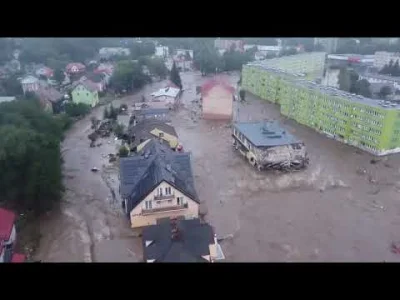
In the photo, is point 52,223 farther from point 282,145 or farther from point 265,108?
point 265,108

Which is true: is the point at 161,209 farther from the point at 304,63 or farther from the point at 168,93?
the point at 304,63

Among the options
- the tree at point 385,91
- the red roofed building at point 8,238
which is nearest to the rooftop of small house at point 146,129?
the red roofed building at point 8,238

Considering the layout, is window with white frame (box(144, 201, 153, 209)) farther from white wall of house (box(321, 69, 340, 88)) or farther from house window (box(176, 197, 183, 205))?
white wall of house (box(321, 69, 340, 88))

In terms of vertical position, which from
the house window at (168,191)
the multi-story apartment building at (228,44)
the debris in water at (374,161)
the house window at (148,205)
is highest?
the multi-story apartment building at (228,44)

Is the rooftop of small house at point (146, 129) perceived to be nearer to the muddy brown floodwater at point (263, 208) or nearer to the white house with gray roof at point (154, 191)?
the muddy brown floodwater at point (263, 208)

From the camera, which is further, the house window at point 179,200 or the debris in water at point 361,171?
the debris in water at point 361,171
